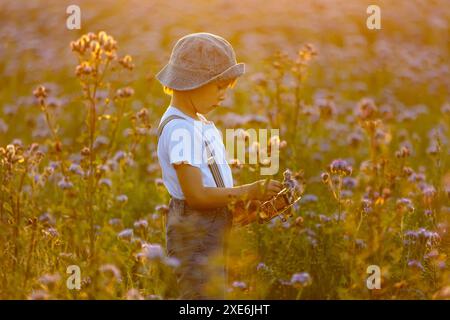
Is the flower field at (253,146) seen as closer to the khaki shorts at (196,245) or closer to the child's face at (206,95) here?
the khaki shorts at (196,245)

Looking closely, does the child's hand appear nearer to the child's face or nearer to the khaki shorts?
the khaki shorts

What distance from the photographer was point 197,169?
9.50ft

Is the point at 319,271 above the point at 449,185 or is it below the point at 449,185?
below

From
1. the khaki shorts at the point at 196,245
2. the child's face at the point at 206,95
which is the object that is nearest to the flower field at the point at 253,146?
the khaki shorts at the point at 196,245

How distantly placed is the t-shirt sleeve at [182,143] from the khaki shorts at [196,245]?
0.17 m

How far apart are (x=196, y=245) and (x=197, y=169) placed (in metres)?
0.27

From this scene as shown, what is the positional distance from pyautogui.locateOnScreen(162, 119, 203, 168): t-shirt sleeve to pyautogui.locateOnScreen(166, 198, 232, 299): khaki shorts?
0.57 ft

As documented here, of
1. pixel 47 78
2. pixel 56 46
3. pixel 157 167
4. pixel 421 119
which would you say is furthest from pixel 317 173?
pixel 56 46

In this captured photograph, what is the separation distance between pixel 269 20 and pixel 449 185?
7.48 meters

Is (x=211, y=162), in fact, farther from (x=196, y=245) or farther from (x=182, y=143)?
(x=196, y=245)

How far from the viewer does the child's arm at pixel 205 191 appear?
288cm

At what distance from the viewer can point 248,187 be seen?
2912 mm
